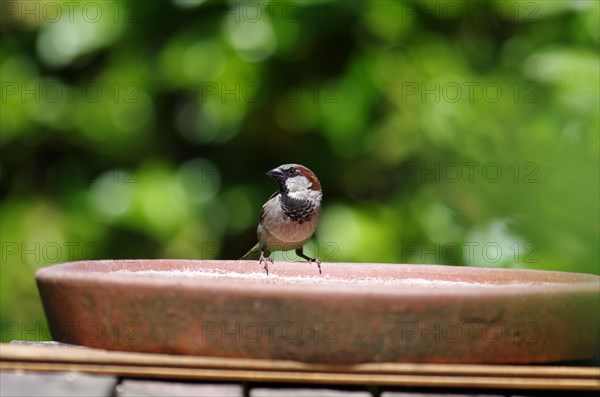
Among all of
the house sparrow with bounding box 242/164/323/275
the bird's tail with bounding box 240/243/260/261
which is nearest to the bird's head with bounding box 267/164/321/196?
the house sparrow with bounding box 242/164/323/275

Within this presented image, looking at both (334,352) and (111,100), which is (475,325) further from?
(111,100)

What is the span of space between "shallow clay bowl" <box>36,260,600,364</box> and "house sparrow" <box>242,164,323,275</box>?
1.35 metres

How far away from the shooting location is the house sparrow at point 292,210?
260cm

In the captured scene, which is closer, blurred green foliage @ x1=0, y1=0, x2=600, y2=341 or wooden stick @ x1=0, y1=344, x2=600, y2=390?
wooden stick @ x1=0, y1=344, x2=600, y2=390

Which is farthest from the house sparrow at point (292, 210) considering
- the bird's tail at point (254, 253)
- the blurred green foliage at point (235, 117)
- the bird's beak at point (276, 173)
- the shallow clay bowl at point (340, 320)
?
the shallow clay bowl at point (340, 320)

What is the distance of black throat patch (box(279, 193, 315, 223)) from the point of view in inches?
103

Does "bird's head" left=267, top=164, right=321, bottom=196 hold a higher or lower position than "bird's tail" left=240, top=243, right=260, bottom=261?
higher

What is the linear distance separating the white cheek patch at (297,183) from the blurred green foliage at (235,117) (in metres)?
0.38

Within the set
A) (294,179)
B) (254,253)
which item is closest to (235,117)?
(254,253)

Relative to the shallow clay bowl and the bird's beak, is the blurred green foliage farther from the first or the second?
the shallow clay bowl

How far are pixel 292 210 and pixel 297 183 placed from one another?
0.07 m

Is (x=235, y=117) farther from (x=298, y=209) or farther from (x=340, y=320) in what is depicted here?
(x=340, y=320)

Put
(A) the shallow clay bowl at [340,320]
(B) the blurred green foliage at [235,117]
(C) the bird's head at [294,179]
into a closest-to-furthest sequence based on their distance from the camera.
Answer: (A) the shallow clay bowl at [340,320] → (C) the bird's head at [294,179] → (B) the blurred green foliage at [235,117]

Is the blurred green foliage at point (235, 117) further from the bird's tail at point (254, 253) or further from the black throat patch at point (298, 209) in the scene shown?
the black throat patch at point (298, 209)
